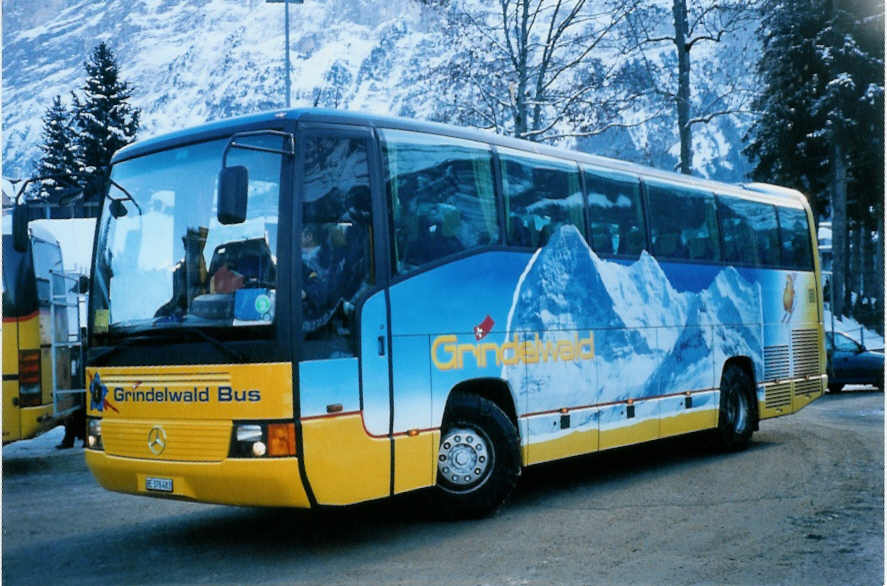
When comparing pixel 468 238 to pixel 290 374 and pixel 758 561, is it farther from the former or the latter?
pixel 758 561

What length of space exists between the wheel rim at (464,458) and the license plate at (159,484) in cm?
206

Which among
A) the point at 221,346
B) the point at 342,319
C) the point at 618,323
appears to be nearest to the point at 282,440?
the point at 221,346

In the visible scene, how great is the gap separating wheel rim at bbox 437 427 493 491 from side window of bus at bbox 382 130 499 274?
1425mm

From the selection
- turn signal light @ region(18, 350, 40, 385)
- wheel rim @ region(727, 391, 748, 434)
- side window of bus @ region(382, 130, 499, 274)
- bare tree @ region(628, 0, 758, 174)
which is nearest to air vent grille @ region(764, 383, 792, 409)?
wheel rim @ region(727, 391, 748, 434)

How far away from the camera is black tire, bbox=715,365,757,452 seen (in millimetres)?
12695

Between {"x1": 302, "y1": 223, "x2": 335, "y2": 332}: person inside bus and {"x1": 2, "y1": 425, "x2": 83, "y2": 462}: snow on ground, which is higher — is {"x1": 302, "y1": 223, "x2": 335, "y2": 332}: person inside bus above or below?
above

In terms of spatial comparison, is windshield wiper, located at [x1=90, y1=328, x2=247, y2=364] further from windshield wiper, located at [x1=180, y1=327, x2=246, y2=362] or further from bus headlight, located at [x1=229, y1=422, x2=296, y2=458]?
bus headlight, located at [x1=229, y1=422, x2=296, y2=458]

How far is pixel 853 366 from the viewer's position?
24.4 m

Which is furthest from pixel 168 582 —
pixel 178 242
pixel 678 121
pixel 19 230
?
pixel 678 121

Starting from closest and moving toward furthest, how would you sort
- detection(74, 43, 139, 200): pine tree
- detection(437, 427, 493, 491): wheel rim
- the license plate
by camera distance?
the license plate < detection(437, 427, 493, 491): wheel rim < detection(74, 43, 139, 200): pine tree

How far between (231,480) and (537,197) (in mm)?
4057

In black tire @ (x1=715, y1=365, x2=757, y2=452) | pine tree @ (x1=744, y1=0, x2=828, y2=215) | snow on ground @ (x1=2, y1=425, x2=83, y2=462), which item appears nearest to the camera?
black tire @ (x1=715, y1=365, x2=757, y2=452)

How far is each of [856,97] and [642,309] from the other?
102ft

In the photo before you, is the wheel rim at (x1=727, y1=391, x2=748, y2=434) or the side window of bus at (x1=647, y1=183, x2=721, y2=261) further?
the wheel rim at (x1=727, y1=391, x2=748, y2=434)
